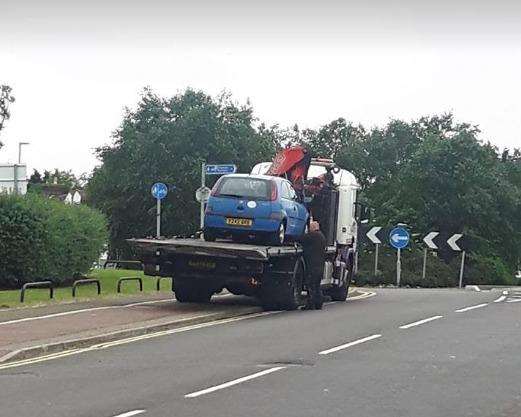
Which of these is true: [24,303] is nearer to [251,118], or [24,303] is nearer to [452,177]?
[251,118]

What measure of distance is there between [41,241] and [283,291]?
21.3 feet

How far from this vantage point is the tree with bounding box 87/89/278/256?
145 ft

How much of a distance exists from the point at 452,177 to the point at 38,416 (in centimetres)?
5229

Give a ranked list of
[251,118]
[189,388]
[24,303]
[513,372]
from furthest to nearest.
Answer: [251,118], [24,303], [513,372], [189,388]

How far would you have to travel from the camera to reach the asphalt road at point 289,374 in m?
9.74

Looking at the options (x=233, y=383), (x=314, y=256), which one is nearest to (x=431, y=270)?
(x=314, y=256)

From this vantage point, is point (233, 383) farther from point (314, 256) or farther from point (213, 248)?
point (314, 256)

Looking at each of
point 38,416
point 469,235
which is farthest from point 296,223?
point 469,235

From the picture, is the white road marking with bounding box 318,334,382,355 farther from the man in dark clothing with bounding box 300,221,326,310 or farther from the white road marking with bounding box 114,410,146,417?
the man in dark clothing with bounding box 300,221,326,310

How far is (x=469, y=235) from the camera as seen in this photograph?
58.5m

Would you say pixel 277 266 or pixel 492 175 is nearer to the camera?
pixel 277 266

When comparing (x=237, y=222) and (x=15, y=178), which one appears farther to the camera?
(x=15, y=178)

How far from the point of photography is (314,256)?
21203mm

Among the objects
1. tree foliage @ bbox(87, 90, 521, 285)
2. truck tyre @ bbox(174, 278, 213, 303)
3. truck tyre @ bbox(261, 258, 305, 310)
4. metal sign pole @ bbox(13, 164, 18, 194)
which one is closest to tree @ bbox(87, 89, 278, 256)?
tree foliage @ bbox(87, 90, 521, 285)
